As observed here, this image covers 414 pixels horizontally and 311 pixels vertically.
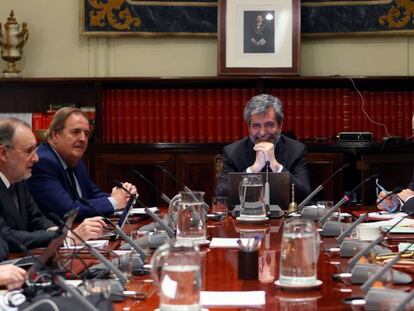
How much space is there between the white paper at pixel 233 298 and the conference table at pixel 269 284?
24 millimetres

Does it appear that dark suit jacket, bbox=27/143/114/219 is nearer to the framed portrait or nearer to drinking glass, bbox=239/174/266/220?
drinking glass, bbox=239/174/266/220

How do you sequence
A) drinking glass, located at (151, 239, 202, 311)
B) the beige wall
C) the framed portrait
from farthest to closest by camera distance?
the beige wall < the framed portrait < drinking glass, located at (151, 239, 202, 311)

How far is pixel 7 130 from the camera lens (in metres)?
3.36

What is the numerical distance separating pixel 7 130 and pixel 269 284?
63.4 inches

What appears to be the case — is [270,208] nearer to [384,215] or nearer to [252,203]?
[252,203]

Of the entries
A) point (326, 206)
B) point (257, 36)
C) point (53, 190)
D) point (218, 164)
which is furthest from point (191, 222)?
point (257, 36)

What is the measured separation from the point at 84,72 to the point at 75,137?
1987 millimetres

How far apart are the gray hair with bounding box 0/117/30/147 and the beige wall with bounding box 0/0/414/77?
2794 mm

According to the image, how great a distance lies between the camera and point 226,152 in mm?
4887

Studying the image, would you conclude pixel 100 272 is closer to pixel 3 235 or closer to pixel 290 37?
pixel 3 235

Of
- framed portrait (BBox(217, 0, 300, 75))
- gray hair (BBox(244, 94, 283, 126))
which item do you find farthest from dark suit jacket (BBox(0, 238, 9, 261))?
framed portrait (BBox(217, 0, 300, 75))

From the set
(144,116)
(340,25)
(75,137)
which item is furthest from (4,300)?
(340,25)

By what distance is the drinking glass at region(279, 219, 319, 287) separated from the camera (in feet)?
7.16

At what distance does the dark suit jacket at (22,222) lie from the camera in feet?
10.1
